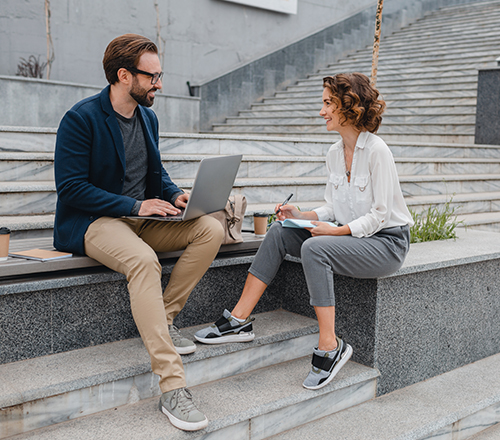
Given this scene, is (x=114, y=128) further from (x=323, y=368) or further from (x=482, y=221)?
(x=482, y=221)

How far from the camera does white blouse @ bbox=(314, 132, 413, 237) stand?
114 inches

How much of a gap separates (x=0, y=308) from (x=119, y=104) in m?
1.18

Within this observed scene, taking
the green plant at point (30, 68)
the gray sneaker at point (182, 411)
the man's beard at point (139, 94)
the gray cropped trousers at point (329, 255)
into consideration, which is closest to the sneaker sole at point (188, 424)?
the gray sneaker at point (182, 411)

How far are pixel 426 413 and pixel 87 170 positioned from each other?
7.09 feet

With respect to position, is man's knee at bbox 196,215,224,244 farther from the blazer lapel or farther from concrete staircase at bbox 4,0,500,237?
concrete staircase at bbox 4,0,500,237

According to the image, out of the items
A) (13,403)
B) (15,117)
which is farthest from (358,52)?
(13,403)

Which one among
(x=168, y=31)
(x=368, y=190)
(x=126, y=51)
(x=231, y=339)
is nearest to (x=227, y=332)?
(x=231, y=339)

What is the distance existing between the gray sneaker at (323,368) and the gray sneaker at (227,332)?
0.37 metres

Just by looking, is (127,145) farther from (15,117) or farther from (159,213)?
(15,117)

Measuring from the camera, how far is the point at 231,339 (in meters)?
2.98

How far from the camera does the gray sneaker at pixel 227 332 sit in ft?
Answer: 9.67

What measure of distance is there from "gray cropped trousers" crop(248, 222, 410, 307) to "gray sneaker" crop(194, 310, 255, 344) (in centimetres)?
27

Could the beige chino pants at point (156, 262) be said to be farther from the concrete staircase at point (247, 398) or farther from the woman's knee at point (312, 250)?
the woman's knee at point (312, 250)

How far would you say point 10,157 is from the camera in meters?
4.09
